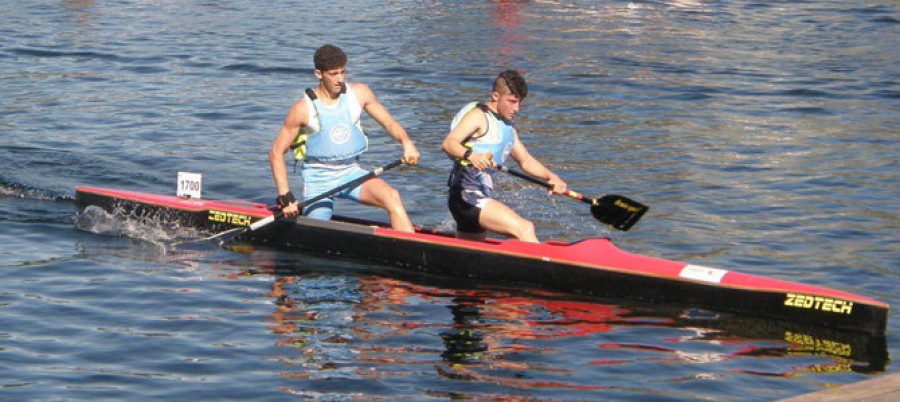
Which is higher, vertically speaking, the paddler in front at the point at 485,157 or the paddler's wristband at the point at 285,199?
the paddler in front at the point at 485,157

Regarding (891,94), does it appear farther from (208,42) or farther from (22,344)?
(22,344)

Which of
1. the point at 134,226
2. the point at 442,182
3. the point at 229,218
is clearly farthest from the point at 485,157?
the point at 442,182

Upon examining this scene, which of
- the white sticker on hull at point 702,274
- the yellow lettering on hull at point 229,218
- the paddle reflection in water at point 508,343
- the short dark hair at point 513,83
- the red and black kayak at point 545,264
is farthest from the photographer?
the yellow lettering on hull at point 229,218

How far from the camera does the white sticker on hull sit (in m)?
9.52

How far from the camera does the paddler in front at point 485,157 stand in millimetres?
10016

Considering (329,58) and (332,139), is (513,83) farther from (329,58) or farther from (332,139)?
(332,139)

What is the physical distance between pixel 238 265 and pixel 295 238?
0.57 metres

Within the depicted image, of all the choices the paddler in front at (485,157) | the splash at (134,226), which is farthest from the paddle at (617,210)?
the splash at (134,226)

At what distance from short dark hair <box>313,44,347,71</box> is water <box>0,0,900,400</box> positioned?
170cm

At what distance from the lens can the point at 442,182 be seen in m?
14.8

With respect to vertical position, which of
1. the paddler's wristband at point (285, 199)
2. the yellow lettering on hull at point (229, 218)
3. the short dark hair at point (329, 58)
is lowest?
the yellow lettering on hull at point (229, 218)

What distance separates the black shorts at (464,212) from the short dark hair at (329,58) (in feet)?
4.43

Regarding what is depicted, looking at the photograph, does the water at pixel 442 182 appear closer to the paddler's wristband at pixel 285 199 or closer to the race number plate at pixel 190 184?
the race number plate at pixel 190 184

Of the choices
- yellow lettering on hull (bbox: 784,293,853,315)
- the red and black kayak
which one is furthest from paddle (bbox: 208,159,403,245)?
yellow lettering on hull (bbox: 784,293,853,315)
